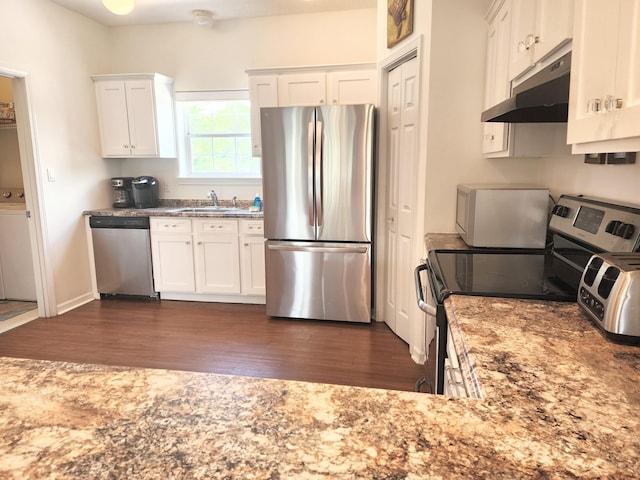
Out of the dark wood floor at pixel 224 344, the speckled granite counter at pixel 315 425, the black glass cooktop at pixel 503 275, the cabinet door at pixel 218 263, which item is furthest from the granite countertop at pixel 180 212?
the speckled granite counter at pixel 315 425

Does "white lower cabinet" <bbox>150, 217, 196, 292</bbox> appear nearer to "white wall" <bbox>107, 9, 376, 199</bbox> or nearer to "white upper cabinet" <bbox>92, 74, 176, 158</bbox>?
"white wall" <bbox>107, 9, 376, 199</bbox>

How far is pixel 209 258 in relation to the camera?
411 centimetres

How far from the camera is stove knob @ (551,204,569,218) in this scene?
6.11 ft

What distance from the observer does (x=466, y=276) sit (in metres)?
1.66

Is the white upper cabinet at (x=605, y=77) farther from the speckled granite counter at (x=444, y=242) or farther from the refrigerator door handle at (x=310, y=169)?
the refrigerator door handle at (x=310, y=169)

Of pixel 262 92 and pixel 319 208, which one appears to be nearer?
pixel 319 208

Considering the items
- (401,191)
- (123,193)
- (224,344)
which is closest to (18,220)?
(123,193)

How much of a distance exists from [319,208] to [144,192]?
2.14 meters

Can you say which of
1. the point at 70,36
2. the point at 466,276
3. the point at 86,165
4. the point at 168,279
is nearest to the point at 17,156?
the point at 86,165

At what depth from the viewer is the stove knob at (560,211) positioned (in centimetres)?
186

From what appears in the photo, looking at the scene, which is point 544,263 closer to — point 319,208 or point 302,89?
point 319,208

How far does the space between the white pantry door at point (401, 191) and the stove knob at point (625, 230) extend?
1.47 meters

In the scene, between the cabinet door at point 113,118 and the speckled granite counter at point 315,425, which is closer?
the speckled granite counter at point 315,425

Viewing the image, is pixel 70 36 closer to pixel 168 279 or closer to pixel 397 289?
pixel 168 279
